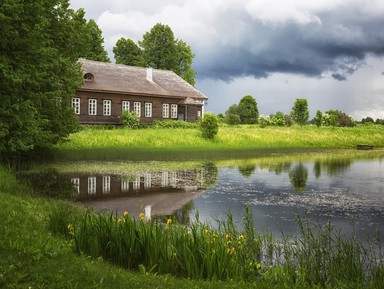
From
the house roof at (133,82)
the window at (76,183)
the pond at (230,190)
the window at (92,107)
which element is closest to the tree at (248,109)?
the house roof at (133,82)

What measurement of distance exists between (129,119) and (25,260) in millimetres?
38092

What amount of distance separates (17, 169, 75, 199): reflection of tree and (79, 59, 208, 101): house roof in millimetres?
23308

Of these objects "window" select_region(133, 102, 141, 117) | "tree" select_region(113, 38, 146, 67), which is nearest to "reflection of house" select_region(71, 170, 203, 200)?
"window" select_region(133, 102, 141, 117)

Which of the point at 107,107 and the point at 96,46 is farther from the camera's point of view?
the point at 96,46

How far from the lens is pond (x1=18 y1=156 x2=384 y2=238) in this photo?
12305 mm

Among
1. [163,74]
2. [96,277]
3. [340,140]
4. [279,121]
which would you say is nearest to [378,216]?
[96,277]

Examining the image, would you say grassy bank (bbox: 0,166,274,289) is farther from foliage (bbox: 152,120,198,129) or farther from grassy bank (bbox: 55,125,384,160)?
foliage (bbox: 152,120,198,129)

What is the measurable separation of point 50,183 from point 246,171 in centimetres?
1089

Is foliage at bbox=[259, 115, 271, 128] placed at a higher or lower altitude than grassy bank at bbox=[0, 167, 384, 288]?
higher

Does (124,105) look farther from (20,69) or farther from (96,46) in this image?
(20,69)

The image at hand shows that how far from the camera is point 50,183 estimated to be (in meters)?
17.5

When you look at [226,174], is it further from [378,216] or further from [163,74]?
[163,74]

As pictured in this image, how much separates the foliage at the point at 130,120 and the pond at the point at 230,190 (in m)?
17.9

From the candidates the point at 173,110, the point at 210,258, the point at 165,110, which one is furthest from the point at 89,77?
the point at 210,258
